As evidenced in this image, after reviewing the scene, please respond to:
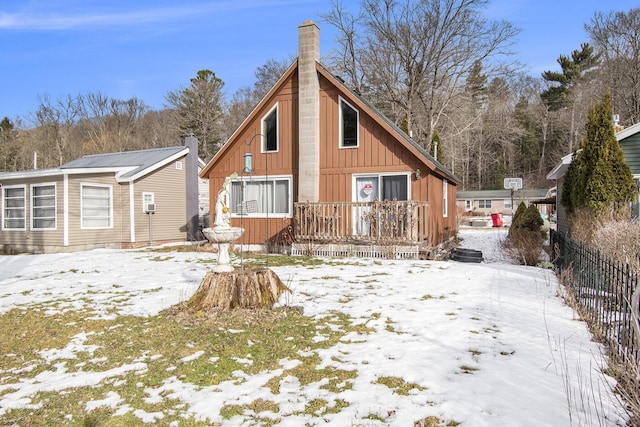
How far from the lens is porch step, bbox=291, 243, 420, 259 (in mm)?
11117

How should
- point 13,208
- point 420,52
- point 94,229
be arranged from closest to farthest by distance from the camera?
1. point 94,229
2. point 13,208
3. point 420,52

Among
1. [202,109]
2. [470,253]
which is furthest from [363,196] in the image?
[202,109]

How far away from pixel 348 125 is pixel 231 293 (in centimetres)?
820

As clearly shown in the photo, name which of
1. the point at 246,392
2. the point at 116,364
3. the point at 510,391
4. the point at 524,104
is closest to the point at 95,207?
the point at 116,364

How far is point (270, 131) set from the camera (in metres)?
13.7

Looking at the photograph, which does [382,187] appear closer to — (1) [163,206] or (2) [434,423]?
(2) [434,423]

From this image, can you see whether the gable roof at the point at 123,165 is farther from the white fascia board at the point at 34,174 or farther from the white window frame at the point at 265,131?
the white window frame at the point at 265,131

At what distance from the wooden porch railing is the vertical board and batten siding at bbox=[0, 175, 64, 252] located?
8721 mm

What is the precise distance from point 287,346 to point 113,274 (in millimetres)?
6440

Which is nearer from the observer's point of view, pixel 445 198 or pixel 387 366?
pixel 387 366

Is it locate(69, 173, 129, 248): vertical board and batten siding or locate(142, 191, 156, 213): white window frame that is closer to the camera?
locate(69, 173, 129, 248): vertical board and batten siding

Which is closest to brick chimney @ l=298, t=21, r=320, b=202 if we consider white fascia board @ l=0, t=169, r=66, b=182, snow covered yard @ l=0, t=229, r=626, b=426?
snow covered yard @ l=0, t=229, r=626, b=426

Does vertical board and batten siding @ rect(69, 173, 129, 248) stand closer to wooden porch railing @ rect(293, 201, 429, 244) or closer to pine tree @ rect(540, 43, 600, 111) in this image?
wooden porch railing @ rect(293, 201, 429, 244)

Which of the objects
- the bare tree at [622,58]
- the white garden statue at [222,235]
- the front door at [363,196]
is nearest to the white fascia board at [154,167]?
the front door at [363,196]
